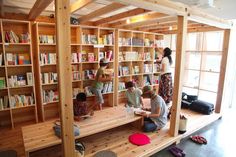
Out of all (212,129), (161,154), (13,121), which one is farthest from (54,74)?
(212,129)

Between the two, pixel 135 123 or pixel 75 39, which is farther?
pixel 75 39

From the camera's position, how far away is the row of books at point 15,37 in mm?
3250

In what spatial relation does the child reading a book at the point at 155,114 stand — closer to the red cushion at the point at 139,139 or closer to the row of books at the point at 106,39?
the red cushion at the point at 139,139

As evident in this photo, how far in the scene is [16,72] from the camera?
11.8ft

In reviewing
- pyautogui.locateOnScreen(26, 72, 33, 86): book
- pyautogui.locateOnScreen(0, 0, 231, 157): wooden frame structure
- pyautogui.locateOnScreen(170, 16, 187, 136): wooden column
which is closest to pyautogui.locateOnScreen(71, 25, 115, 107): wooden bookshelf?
pyautogui.locateOnScreen(0, 0, 231, 157): wooden frame structure

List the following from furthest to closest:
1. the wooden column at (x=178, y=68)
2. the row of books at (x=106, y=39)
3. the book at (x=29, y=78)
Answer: the row of books at (x=106, y=39), the book at (x=29, y=78), the wooden column at (x=178, y=68)

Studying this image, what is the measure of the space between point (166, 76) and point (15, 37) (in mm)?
3407

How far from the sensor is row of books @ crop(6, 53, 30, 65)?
3.31 m

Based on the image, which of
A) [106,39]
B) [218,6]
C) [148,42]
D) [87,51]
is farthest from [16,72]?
[218,6]

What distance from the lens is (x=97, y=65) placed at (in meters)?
4.44

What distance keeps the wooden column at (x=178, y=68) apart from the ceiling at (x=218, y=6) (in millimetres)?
317

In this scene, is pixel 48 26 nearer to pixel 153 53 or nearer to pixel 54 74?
→ pixel 54 74

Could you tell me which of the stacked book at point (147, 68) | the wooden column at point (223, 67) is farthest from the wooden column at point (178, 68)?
the stacked book at point (147, 68)

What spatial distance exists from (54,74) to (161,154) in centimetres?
289
